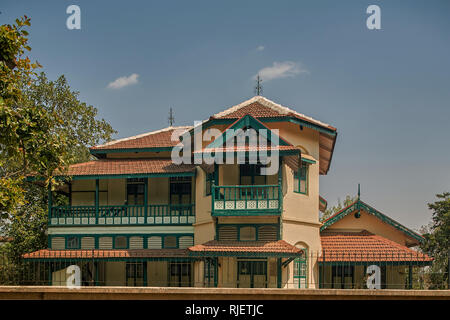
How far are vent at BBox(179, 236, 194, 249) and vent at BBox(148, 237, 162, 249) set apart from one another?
107 centimetres

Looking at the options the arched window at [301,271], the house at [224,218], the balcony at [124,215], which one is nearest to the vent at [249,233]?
the house at [224,218]

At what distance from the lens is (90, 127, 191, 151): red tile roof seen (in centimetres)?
3259

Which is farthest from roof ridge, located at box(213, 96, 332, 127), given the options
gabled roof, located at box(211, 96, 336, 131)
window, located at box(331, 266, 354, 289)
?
window, located at box(331, 266, 354, 289)

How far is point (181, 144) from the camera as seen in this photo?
3216 centimetres

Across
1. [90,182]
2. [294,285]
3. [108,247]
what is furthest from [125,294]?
[90,182]

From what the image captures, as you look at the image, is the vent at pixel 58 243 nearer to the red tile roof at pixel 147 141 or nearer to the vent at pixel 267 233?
the red tile roof at pixel 147 141

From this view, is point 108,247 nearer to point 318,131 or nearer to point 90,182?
point 90,182

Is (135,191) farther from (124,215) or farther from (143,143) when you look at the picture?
(143,143)

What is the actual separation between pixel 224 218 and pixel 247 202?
1.44 metres

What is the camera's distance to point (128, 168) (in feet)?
99.2

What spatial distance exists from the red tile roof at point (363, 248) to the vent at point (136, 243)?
883 centimetres

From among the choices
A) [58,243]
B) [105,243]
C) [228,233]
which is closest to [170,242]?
[105,243]

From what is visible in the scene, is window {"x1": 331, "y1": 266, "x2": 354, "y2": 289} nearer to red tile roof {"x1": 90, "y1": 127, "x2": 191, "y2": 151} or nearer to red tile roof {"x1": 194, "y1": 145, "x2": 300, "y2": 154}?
red tile roof {"x1": 194, "y1": 145, "x2": 300, "y2": 154}
